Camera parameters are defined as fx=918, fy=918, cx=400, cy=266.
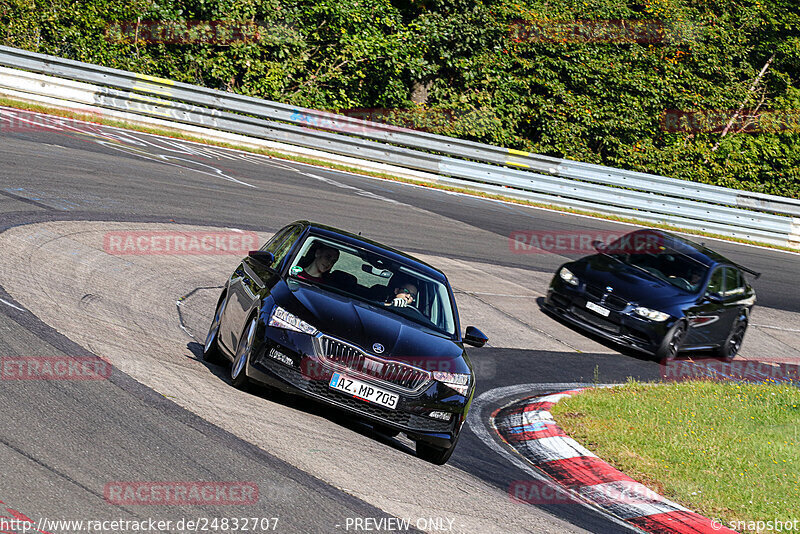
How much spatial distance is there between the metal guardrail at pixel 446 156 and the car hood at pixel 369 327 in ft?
53.2

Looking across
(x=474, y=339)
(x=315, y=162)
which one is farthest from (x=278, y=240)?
(x=315, y=162)

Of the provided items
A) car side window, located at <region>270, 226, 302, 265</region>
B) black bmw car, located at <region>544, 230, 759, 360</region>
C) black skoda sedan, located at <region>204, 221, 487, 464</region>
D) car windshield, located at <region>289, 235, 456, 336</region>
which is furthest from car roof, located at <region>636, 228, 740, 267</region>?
car side window, located at <region>270, 226, 302, 265</region>

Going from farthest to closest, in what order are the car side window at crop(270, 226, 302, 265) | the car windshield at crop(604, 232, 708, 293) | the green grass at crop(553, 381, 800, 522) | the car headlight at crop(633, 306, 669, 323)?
1. the car windshield at crop(604, 232, 708, 293)
2. the car headlight at crop(633, 306, 669, 323)
3. the car side window at crop(270, 226, 302, 265)
4. the green grass at crop(553, 381, 800, 522)

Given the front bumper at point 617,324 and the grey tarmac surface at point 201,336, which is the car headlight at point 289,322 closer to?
the grey tarmac surface at point 201,336

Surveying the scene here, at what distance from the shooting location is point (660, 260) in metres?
15.0

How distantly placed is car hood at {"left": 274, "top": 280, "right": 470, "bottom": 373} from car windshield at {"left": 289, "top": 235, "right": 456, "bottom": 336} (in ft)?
0.65

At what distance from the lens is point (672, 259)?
49.3 feet

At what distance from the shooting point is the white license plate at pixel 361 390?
6.84 meters

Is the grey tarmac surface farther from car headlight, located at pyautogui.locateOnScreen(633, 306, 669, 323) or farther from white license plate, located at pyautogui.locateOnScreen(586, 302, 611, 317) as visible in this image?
car headlight, located at pyautogui.locateOnScreen(633, 306, 669, 323)

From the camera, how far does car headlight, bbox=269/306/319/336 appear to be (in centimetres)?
701

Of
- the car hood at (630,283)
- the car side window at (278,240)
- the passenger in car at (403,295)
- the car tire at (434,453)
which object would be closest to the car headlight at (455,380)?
the car tire at (434,453)

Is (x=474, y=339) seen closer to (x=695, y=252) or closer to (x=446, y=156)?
(x=695, y=252)

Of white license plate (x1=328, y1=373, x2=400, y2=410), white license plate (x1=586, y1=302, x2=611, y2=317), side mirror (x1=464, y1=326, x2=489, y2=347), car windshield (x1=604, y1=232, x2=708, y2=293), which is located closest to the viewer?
white license plate (x1=328, y1=373, x2=400, y2=410)

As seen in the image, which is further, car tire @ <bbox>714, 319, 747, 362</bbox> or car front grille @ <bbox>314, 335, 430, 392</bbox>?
car tire @ <bbox>714, 319, 747, 362</bbox>
